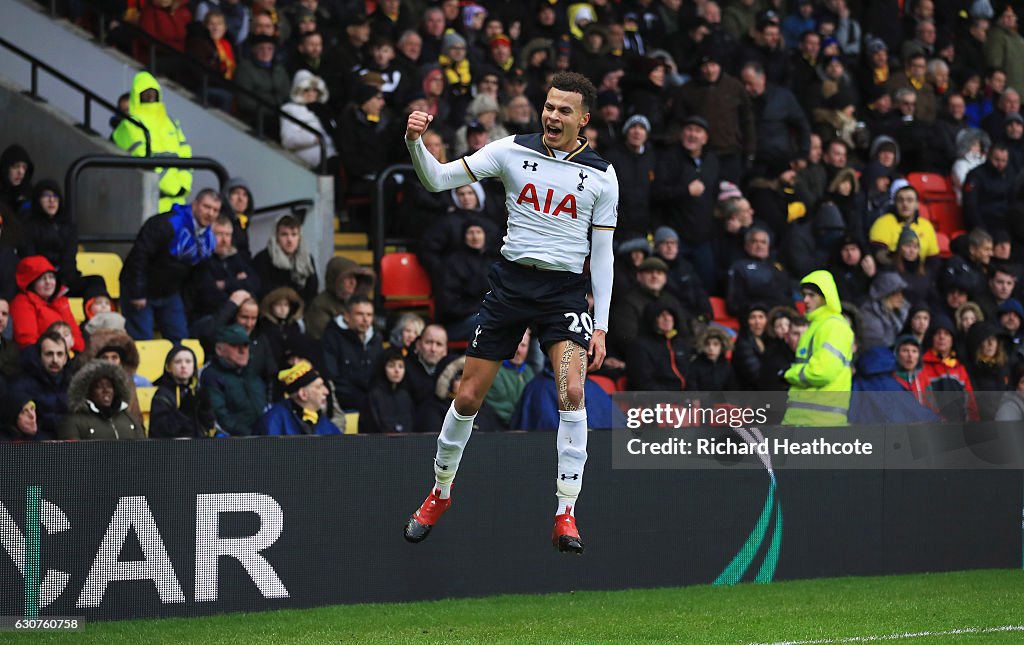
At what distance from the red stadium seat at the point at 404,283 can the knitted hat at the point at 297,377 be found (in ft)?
10.3

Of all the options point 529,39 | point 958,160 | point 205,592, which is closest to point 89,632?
point 205,592

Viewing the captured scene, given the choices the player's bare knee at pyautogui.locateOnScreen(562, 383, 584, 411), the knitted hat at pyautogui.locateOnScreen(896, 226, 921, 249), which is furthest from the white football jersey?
the knitted hat at pyautogui.locateOnScreen(896, 226, 921, 249)

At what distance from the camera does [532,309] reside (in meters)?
9.16

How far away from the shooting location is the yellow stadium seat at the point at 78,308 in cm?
1317

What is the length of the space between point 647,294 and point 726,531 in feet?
9.54

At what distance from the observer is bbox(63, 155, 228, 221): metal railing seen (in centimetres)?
1395

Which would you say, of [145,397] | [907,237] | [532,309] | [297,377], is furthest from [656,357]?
[532,309]

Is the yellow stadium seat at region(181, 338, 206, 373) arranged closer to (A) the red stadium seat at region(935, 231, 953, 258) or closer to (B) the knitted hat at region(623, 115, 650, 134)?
(B) the knitted hat at region(623, 115, 650, 134)

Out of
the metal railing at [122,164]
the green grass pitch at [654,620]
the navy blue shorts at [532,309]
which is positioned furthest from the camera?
the metal railing at [122,164]

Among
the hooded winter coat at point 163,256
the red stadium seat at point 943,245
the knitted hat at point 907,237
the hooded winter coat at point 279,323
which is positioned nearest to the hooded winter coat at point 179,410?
the hooded winter coat at point 279,323

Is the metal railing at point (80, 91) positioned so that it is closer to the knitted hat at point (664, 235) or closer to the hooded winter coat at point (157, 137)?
the hooded winter coat at point (157, 137)

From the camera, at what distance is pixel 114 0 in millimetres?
17016

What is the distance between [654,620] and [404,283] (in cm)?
531

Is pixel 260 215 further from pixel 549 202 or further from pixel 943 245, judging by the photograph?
pixel 549 202
